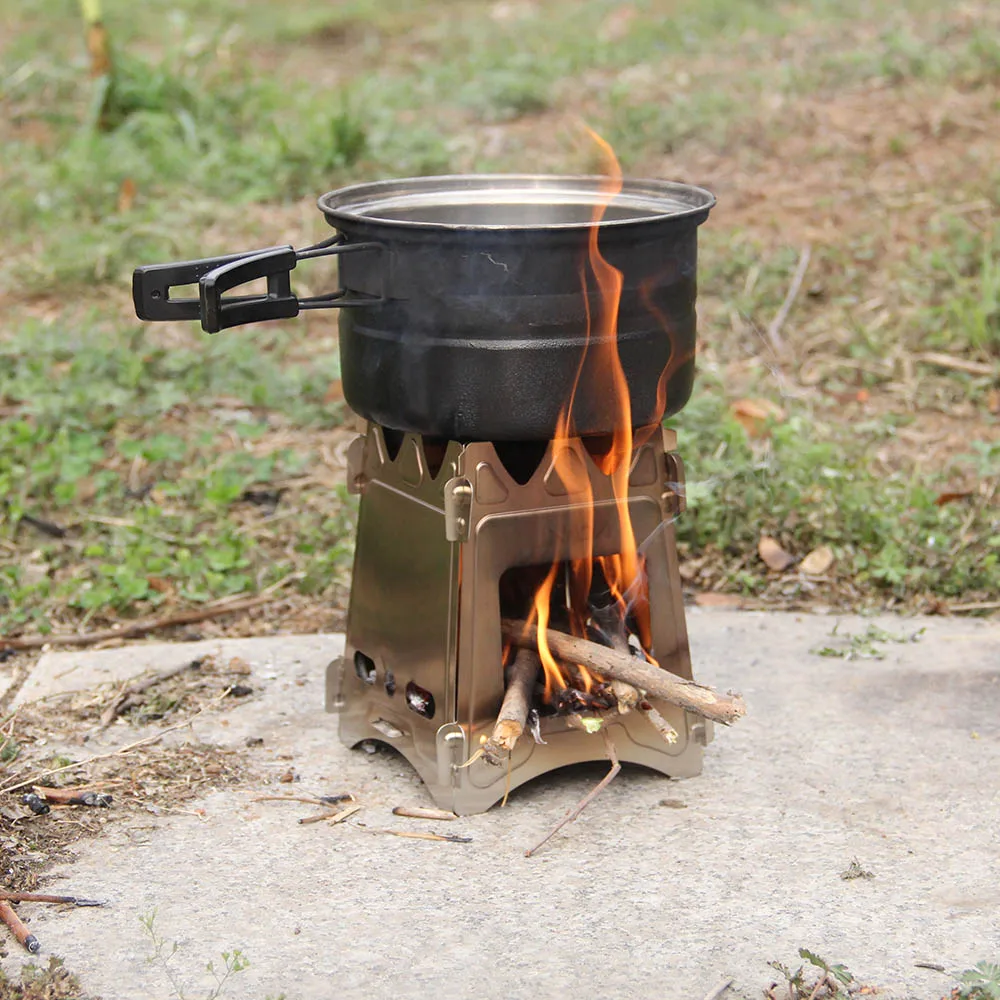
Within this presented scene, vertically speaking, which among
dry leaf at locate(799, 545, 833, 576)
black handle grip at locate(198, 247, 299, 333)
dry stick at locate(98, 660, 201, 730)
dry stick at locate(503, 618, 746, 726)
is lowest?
dry stick at locate(98, 660, 201, 730)

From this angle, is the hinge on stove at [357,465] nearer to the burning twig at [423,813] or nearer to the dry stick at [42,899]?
the burning twig at [423,813]

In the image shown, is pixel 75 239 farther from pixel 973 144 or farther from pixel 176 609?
pixel 973 144

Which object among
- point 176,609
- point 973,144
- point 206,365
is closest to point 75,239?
point 206,365

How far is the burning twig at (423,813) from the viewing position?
313cm

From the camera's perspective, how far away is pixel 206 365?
5695mm

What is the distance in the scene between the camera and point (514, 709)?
9.98 ft

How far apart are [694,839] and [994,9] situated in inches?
263

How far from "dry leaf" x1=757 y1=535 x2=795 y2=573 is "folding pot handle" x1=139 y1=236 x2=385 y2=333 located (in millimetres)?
2049

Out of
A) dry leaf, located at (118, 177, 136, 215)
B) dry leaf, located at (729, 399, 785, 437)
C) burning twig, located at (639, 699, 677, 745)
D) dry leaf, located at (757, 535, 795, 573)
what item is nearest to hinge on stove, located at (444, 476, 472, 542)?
burning twig, located at (639, 699, 677, 745)

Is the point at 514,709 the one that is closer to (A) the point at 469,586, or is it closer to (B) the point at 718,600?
(A) the point at 469,586

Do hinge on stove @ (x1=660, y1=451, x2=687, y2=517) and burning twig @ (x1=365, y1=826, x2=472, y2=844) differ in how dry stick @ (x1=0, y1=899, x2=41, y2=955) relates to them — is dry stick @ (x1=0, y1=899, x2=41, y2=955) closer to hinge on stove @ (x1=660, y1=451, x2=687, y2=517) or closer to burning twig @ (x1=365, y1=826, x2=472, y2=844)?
burning twig @ (x1=365, y1=826, x2=472, y2=844)

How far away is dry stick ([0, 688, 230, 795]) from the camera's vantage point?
3.17 meters

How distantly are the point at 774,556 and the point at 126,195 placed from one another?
13.2ft

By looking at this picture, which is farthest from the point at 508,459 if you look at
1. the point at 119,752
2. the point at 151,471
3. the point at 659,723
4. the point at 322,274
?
the point at 322,274
